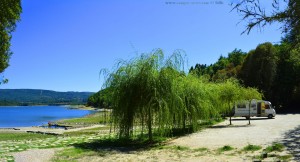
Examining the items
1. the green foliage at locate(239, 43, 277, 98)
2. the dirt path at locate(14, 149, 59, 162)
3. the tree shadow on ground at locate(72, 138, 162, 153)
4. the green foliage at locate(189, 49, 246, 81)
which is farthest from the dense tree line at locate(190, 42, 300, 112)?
the dirt path at locate(14, 149, 59, 162)

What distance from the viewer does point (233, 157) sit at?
12461mm

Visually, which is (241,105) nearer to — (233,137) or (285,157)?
(233,137)

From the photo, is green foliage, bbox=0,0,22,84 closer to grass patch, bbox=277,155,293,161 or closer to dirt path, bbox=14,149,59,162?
dirt path, bbox=14,149,59,162

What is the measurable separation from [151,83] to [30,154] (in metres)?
6.54

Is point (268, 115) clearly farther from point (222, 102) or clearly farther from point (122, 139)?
point (122, 139)

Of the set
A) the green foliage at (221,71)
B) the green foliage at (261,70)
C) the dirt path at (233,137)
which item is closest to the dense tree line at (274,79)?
the green foliage at (261,70)

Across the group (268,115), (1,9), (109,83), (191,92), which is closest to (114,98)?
(109,83)

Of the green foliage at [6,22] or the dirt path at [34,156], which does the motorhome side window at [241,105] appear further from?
the green foliage at [6,22]

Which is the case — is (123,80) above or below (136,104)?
above

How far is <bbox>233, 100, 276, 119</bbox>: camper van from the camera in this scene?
40094 mm

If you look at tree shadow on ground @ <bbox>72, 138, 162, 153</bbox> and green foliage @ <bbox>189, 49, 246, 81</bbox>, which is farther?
green foliage @ <bbox>189, 49, 246, 81</bbox>

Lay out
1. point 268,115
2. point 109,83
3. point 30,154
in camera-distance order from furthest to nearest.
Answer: point 268,115, point 109,83, point 30,154

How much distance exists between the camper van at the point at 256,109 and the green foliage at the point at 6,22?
31.9 metres

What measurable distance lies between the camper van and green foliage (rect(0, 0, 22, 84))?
1256 inches
